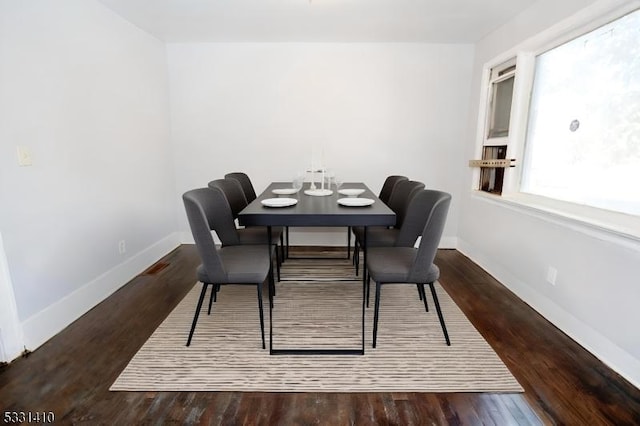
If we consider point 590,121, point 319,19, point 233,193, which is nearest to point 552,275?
point 590,121

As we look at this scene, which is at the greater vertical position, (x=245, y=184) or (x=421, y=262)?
(x=245, y=184)

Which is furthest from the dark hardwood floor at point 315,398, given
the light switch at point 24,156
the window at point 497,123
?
the window at point 497,123

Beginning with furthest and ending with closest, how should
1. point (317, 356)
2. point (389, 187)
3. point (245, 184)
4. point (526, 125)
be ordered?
point (245, 184) → point (389, 187) → point (526, 125) → point (317, 356)

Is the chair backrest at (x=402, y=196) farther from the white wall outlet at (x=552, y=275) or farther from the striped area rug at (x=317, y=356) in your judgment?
the white wall outlet at (x=552, y=275)

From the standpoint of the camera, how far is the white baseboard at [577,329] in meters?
1.71

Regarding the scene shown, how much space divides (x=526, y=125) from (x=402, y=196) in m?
1.33

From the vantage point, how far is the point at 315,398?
158 cm

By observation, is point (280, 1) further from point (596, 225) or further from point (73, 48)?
point (596, 225)

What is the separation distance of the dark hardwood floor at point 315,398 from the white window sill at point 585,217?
0.74 metres

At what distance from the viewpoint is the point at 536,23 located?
2.48 m

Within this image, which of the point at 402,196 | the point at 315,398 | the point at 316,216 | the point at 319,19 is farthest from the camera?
the point at 319,19

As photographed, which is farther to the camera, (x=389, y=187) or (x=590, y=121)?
(x=389, y=187)

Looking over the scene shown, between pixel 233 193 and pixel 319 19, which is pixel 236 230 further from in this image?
pixel 319 19

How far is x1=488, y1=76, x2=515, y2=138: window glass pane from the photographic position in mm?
3029
